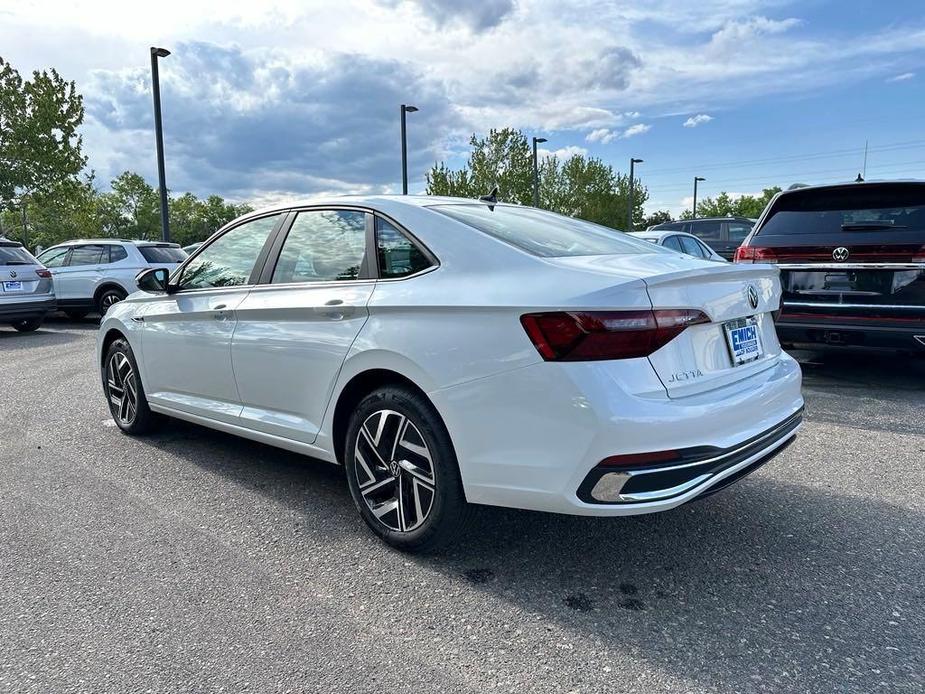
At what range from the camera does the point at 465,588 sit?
106 inches

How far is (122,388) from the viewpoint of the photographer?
194 inches

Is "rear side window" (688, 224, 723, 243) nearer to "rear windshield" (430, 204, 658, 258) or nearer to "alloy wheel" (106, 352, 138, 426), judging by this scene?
"rear windshield" (430, 204, 658, 258)

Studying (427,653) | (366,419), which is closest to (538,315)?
(366,419)

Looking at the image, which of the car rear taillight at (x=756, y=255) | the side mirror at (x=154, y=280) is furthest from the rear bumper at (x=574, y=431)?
the car rear taillight at (x=756, y=255)

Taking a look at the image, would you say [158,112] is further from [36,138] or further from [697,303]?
[697,303]

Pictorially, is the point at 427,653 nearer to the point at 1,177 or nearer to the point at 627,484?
the point at 627,484

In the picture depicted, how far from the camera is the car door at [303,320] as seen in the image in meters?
3.15

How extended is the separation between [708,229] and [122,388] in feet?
51.0

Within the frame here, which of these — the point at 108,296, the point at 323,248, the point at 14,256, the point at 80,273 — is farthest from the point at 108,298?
the point at 323,248

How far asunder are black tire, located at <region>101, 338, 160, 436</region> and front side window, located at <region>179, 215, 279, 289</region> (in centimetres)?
91

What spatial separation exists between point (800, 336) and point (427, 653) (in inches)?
190

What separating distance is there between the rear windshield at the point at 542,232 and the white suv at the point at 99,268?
10.7m

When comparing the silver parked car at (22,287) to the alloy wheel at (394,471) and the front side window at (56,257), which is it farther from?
the alloy wheel at (394,471)

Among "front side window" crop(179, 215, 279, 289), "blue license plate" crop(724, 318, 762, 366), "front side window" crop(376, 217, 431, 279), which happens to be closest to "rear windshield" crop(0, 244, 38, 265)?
"front side window" crop(179, 215, 279, 289)
